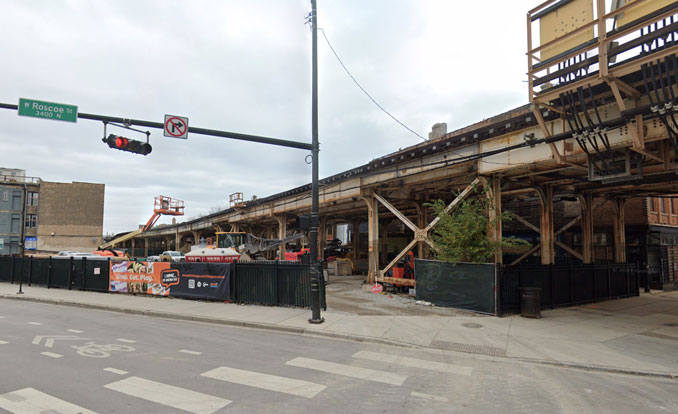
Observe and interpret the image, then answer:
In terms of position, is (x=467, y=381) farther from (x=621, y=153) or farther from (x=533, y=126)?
(x=621, y=153)

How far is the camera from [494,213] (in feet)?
45.5

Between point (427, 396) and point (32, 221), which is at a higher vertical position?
point (32, 221)

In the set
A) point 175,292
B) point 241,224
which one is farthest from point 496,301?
point 241,224

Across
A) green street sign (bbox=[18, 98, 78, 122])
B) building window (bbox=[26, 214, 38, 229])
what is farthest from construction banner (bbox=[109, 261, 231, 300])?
building window (bbox=[26, 214, 38, 229])

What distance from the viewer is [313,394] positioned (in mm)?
5484

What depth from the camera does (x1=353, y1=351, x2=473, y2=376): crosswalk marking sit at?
6.91m

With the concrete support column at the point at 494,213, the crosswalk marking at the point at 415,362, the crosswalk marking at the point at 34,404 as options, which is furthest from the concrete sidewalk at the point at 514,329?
the crosswalk marking at the point at 34,404

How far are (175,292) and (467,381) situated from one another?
44.2 ft

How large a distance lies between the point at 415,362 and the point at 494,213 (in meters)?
8.23

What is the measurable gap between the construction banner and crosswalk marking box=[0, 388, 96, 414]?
9.54m

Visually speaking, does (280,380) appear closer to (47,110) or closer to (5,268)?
(47,110)

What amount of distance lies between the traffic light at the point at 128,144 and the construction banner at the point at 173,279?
5782 mm

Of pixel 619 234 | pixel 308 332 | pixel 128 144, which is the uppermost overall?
pixel 128 144

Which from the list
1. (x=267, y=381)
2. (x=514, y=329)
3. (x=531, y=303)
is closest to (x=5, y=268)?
(x=267, y=381)
